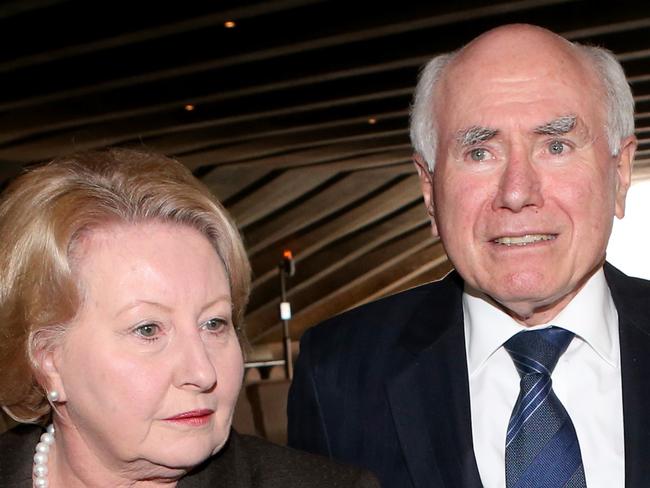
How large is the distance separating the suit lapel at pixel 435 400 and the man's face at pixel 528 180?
0.66ft

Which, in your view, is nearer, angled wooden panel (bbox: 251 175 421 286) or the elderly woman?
the elderly woman

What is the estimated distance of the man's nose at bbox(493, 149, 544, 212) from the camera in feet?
6.19

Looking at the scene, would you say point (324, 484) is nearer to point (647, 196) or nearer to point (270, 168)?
point (270, 168)

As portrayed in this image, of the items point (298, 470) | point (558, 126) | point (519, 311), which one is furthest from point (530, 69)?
point (298, 470)

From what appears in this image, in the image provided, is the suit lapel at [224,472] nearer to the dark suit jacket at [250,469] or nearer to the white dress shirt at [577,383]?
the dark suit jacket at [250,469]

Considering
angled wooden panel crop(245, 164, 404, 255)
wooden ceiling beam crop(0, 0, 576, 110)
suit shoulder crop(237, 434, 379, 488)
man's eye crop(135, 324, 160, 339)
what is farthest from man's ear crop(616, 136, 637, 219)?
angled wooden panel crop(245, 164, 404, 255)

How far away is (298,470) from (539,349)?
1.85 feet

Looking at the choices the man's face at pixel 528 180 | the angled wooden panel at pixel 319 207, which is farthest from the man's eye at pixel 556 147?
the angled wooden panel at pixel 319 207

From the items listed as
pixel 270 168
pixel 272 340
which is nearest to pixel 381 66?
pixel 270 168

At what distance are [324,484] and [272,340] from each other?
18199 millimetres

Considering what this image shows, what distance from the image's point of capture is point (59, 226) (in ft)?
5.67

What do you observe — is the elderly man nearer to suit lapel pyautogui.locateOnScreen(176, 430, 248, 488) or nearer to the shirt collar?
the shirt collar

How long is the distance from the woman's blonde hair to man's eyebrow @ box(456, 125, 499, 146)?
0.53m

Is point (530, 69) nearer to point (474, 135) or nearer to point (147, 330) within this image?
point (474, 135)
